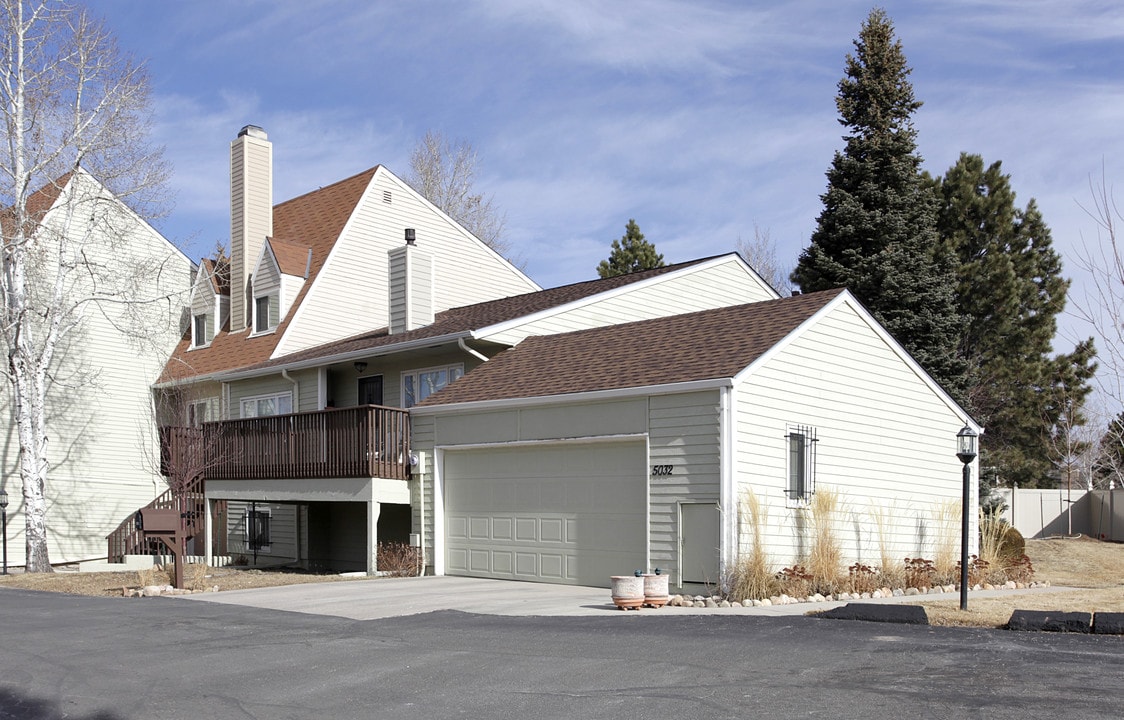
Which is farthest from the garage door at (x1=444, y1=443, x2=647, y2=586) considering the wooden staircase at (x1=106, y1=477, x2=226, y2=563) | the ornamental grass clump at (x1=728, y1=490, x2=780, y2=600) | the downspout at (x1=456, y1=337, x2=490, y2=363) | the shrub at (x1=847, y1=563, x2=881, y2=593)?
the wooden staircase at (x1=106, y1=477, x2=226, y2=563)

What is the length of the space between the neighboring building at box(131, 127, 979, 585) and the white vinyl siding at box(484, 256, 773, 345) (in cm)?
5

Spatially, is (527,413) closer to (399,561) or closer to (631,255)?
(399,561)

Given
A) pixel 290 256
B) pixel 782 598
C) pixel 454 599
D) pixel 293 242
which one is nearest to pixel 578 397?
pixel 454 599

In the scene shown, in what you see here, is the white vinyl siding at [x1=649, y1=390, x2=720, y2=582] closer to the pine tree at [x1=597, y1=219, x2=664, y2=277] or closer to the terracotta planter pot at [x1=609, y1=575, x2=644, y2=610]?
the terracotta planter pot at [x1=609, y1=575, x2=644, y2=610]

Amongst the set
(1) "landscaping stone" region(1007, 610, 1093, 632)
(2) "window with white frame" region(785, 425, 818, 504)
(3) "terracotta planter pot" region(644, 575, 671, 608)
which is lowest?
(3) "terracotta planter pot" region(644, 575, 671, 608)

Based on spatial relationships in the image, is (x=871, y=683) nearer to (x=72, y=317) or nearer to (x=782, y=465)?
(x=782, y=465)

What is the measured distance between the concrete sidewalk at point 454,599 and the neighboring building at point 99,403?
12.2 m

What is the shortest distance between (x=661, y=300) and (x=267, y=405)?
9373mm

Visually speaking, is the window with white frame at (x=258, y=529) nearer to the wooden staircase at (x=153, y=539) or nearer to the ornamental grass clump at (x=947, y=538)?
the wooden staircase at (x=153, y=539)

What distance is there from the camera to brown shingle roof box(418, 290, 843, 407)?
16.6 metres

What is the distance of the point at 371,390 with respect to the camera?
77.8 ft

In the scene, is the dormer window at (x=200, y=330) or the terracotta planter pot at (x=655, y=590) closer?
the terracotta planter pot at (x=655, y=590)

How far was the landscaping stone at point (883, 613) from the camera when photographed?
38.3ft

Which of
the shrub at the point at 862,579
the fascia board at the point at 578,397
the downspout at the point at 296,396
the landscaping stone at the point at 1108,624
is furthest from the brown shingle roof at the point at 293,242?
the landscaping stone at the point at 1108,624
